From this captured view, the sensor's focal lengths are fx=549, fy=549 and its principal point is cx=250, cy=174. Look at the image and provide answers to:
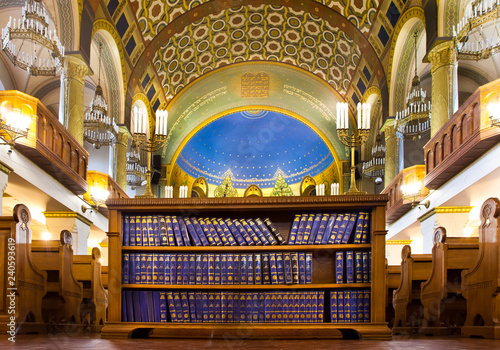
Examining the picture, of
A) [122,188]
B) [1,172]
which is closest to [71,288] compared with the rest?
[1,172]

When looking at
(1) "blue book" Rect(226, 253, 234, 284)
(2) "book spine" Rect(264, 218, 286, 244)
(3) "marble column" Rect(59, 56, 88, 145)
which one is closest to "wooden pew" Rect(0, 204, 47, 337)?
(1) "blue book" Rect(226, 253, 234, 284)

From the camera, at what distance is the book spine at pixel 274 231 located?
451cm

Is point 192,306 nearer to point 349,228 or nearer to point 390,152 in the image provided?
point 349,228

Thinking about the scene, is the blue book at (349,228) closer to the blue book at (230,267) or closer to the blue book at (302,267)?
the blue book at (302,267)

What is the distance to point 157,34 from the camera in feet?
58.1

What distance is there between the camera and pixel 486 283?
530 centimetres

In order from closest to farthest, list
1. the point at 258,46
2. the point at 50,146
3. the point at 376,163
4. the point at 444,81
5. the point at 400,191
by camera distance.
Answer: the point at 50,146
the point at 444,81
the point at 400,191
the point at 376,163
the point at 258,46

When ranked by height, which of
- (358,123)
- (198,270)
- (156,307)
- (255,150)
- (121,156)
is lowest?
(156,307)

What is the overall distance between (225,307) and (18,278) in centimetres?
207

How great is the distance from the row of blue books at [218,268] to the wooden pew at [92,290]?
7.85ft

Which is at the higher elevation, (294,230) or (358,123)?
(358,123)

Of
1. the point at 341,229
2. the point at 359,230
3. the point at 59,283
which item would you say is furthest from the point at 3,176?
the point at 359,230

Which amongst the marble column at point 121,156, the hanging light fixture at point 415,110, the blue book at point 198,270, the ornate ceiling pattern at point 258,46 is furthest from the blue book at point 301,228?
the ornate ceiling pattern at point 258,46

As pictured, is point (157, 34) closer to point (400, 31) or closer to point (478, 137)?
point (400, 31)
